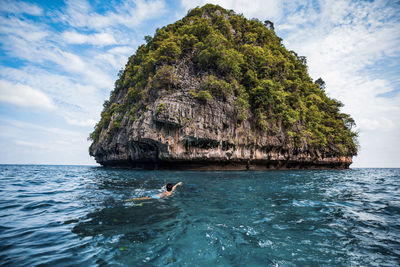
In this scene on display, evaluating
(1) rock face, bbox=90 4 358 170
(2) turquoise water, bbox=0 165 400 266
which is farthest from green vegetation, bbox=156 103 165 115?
(2) turquoise water, bbox=0 165 400 266

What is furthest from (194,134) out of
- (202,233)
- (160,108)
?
(202,233)

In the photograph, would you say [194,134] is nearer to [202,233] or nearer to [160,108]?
[160,108]

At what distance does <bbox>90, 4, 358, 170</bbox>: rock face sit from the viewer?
21.4 m

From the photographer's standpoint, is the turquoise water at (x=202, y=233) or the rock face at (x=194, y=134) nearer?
the turquoise water at (x=202, y=233)

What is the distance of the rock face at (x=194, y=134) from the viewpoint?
844 inches

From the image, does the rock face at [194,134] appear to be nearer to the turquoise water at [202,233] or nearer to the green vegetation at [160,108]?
the green vegetation at [160,108]

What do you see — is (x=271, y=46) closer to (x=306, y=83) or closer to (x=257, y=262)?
(x=306, y=83)

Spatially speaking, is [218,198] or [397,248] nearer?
[397,248]

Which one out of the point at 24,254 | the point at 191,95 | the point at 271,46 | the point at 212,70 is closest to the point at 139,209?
the point at 24,254

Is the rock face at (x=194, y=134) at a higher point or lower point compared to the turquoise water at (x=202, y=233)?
higher

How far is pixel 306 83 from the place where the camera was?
118 feet

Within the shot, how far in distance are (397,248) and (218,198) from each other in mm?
4829

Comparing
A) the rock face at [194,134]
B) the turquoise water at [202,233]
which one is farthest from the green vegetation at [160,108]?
the turquoise water at [202,233]

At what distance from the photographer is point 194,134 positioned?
69.4ft
